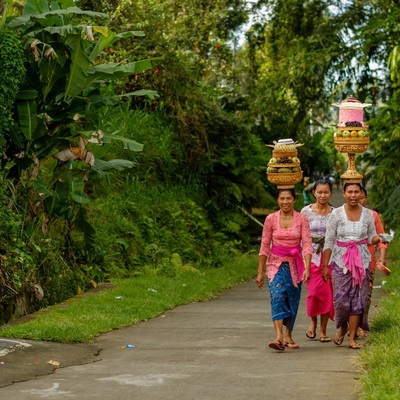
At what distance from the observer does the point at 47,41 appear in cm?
1223

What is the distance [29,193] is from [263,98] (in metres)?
16.0

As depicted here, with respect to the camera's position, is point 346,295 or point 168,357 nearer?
point 168,357

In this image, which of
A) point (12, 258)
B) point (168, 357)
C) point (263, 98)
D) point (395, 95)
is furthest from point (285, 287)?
point (263, 98)

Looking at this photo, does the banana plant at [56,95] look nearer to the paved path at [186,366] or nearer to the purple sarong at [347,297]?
the paved path at [186,366]

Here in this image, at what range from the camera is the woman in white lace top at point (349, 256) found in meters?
10.0

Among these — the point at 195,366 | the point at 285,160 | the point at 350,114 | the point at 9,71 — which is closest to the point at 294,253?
the point at 285,160

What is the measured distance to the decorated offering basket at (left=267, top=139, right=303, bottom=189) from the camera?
1098 cm

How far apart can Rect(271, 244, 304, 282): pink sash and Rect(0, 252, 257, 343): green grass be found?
6.80 ft

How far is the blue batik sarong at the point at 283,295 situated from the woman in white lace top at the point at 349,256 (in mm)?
438

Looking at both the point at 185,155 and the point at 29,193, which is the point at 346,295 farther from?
the point at 185,155

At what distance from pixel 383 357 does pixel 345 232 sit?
2.20 meters

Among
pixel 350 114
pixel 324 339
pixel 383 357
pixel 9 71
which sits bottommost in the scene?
pixel 324 339

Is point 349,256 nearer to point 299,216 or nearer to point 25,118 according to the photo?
point 299,216

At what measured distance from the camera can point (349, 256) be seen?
32.9 feet
